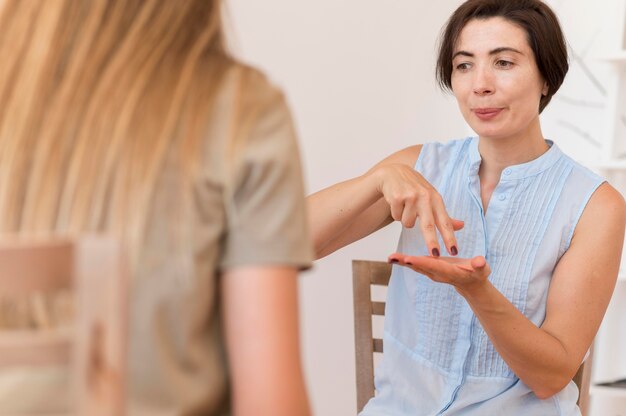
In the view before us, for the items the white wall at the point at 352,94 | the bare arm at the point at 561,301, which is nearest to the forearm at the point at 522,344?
the bare arm at the point at 561,301

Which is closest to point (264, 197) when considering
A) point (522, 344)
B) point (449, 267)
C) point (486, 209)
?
point (449, 267)

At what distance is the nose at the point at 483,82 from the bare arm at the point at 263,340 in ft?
3.66

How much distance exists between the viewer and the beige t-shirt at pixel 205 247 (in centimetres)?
81

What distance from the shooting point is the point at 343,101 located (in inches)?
123

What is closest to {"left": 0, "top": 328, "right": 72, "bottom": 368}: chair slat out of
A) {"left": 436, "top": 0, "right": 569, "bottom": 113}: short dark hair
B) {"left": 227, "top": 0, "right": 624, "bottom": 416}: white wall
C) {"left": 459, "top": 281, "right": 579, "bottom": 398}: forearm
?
{"left": 459, "top": 281, "right": 579, "bottom": 398}: forearm

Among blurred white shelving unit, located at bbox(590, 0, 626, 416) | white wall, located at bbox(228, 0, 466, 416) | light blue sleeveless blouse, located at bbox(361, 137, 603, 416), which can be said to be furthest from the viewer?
white wall, located at bbox(228, 0, 466, 416)

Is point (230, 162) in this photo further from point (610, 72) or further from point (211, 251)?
point (610, 72)

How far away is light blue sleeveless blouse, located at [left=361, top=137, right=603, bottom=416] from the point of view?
5.84ft

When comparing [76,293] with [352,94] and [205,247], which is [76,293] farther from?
[352,94]

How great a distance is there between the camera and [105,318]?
712 mm

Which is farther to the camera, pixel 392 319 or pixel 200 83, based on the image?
pixel 392 319

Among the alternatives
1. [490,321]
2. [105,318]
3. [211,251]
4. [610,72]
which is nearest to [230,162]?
[211,251]

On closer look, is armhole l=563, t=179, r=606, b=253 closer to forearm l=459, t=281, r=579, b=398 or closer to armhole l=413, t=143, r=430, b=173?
forearm l=459, t=281, r=579, b=398

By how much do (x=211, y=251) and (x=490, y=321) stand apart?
87 cm
